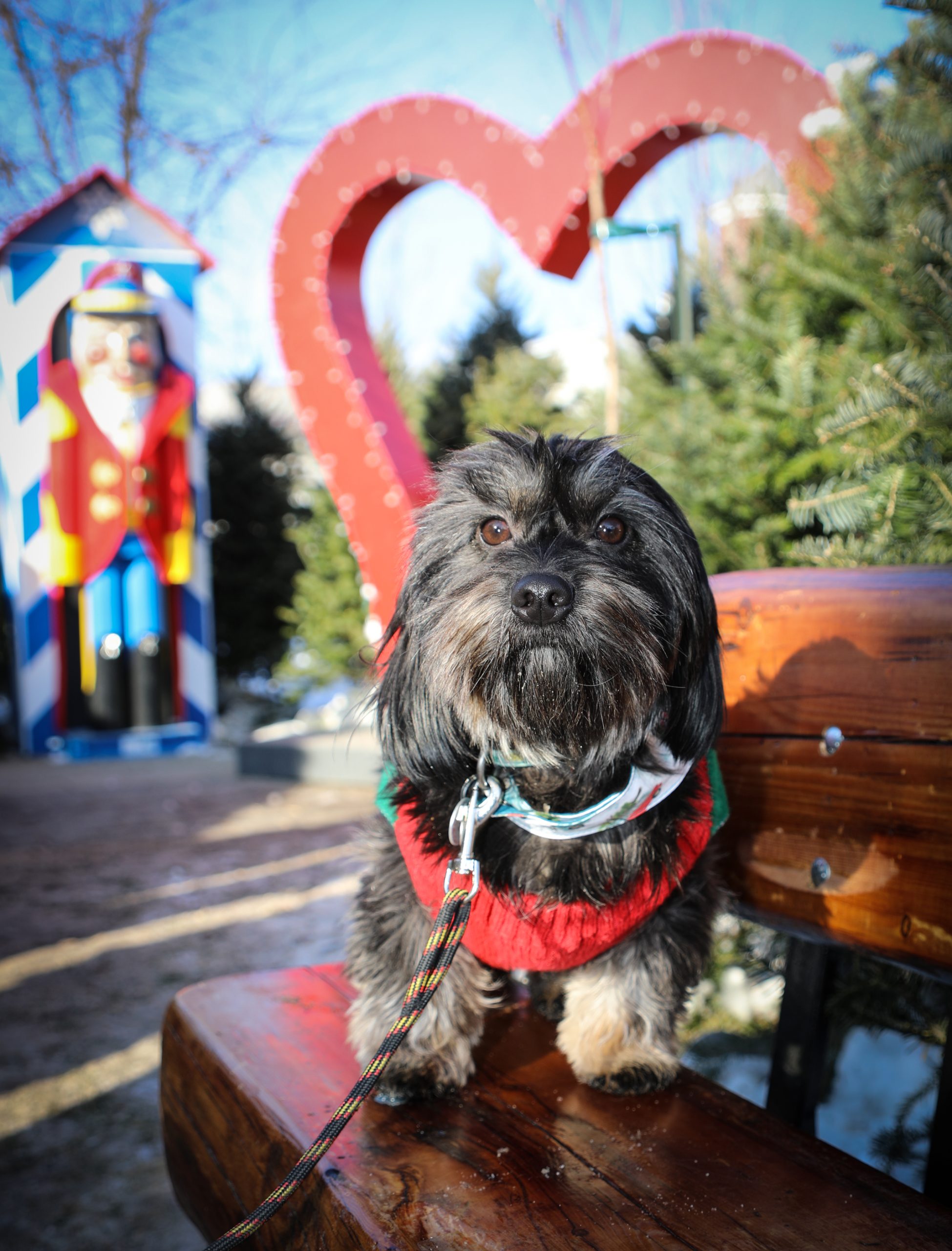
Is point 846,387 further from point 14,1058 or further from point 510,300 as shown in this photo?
point 510,300

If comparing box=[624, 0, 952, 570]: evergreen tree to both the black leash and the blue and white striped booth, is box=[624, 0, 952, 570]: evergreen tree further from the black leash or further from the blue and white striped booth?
the blue and white striped booth

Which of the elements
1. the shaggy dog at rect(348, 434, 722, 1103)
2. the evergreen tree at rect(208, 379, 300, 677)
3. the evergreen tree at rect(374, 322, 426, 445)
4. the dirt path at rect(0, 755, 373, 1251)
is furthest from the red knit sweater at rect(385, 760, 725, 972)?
the evergreen tree at rect(374, 322, 426, 445)

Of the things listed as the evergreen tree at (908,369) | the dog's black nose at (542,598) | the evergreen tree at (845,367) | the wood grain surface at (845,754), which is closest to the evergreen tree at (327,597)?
the evergreen tree at (845,367)

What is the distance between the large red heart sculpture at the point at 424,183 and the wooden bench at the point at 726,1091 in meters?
1.89

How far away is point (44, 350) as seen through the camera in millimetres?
7770

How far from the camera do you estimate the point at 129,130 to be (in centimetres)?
909

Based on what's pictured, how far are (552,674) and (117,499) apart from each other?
736 cm

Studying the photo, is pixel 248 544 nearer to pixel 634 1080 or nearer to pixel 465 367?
pixel 465 367

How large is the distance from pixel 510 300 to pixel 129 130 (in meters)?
5.03

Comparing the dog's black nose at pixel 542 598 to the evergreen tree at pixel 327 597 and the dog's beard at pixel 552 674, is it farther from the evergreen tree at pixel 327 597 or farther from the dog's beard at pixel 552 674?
the evergreen tree at pixel 327 597

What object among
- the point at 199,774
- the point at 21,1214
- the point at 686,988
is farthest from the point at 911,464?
the point at 199,774

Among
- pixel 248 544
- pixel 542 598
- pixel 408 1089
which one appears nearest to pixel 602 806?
pixel 542 598

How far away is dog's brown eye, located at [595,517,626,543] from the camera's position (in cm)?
134

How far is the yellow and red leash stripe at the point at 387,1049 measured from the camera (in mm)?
1015
